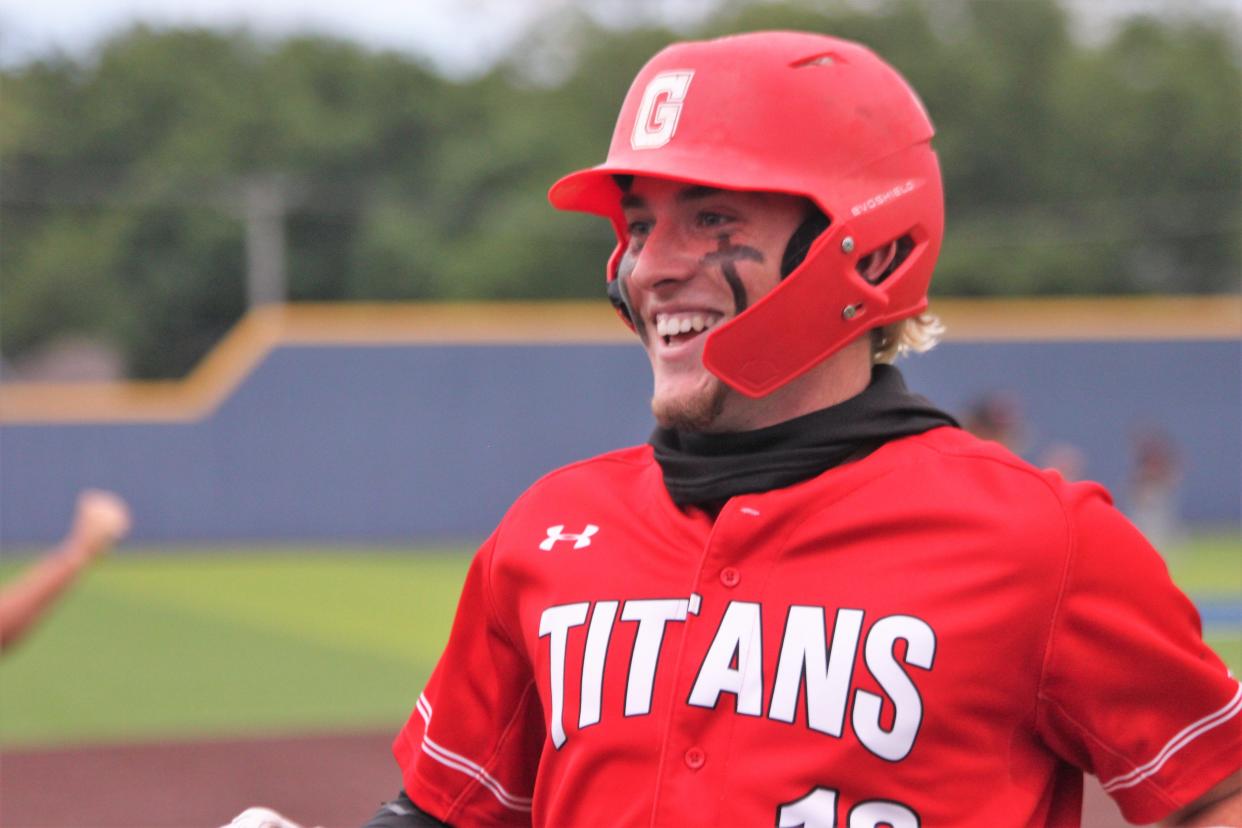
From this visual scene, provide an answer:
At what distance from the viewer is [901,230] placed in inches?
100

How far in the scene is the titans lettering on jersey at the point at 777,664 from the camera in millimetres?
2219

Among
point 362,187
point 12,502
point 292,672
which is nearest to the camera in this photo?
point 292,672

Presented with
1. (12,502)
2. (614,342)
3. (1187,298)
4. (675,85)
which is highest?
(675,85)

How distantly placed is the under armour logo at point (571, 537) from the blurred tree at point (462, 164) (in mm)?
43500

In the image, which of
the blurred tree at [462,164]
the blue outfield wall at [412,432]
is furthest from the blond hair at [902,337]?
the blurred tree at [462,164]

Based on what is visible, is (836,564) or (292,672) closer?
(836,564)

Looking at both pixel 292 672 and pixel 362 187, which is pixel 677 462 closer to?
pixel 292 672

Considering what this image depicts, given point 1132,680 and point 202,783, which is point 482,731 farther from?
point 202,783

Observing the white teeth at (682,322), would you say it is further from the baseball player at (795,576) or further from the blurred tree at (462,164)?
the blurred tree at (462,164)

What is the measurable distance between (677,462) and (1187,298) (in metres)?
50.0

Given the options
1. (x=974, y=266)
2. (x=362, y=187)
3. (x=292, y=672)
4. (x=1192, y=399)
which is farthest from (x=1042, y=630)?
(x=362, y=187)

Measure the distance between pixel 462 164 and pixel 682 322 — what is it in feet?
164

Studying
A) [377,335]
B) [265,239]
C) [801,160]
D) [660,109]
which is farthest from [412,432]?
[265,239]

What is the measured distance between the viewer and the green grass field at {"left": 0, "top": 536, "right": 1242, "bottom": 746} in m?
10.7
